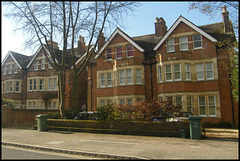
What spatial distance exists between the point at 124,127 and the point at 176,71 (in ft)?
30.1

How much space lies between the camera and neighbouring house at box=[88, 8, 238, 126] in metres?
19.2

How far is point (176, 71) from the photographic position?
20266 mm

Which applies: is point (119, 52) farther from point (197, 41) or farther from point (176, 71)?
point (197, 41)

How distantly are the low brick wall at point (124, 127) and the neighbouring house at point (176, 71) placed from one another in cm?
706

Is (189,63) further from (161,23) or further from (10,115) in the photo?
(10,115)

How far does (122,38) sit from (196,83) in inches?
374

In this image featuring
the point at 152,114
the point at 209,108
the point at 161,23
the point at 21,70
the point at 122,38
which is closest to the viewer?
the point at 152,114

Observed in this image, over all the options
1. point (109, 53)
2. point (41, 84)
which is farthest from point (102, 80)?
point (41, 84)

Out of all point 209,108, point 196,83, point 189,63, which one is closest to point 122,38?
point 189,63

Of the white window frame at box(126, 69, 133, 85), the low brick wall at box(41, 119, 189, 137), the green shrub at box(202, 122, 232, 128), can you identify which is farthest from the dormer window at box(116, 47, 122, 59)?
the green shrub at box(202, 122, 232, 128)

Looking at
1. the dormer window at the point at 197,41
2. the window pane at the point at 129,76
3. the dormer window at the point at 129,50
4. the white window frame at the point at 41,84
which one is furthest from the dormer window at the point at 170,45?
the white window frame at the point at 41,84

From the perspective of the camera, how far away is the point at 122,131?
1380 centimetres

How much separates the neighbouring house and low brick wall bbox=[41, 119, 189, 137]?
23.2 feet

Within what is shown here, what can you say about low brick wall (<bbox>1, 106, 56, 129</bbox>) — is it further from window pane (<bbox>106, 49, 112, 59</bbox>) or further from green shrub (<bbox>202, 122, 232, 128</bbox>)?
green shrub (<bbox>202, 122, 232, 128</bbox>)
